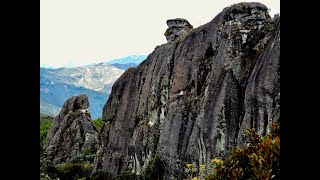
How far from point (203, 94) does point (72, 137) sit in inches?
1042

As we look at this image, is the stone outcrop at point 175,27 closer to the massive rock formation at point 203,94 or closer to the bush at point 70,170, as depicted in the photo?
the massive rock formation at point 203,94

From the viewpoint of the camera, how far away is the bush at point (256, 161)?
4.80 metres

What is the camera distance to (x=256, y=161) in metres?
4.91

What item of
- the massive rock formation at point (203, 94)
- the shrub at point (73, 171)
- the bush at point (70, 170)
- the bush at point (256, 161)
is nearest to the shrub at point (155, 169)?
the massive rock formation at point (203, 94)

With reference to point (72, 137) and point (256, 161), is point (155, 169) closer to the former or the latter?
point (256, 161)

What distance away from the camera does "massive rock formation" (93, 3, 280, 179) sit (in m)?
14.5

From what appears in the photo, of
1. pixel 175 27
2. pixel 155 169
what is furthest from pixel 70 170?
pixel 175 27

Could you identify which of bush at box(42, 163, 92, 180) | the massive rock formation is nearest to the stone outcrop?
the massive rock formation

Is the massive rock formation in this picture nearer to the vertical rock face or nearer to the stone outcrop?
the stone outcrop
